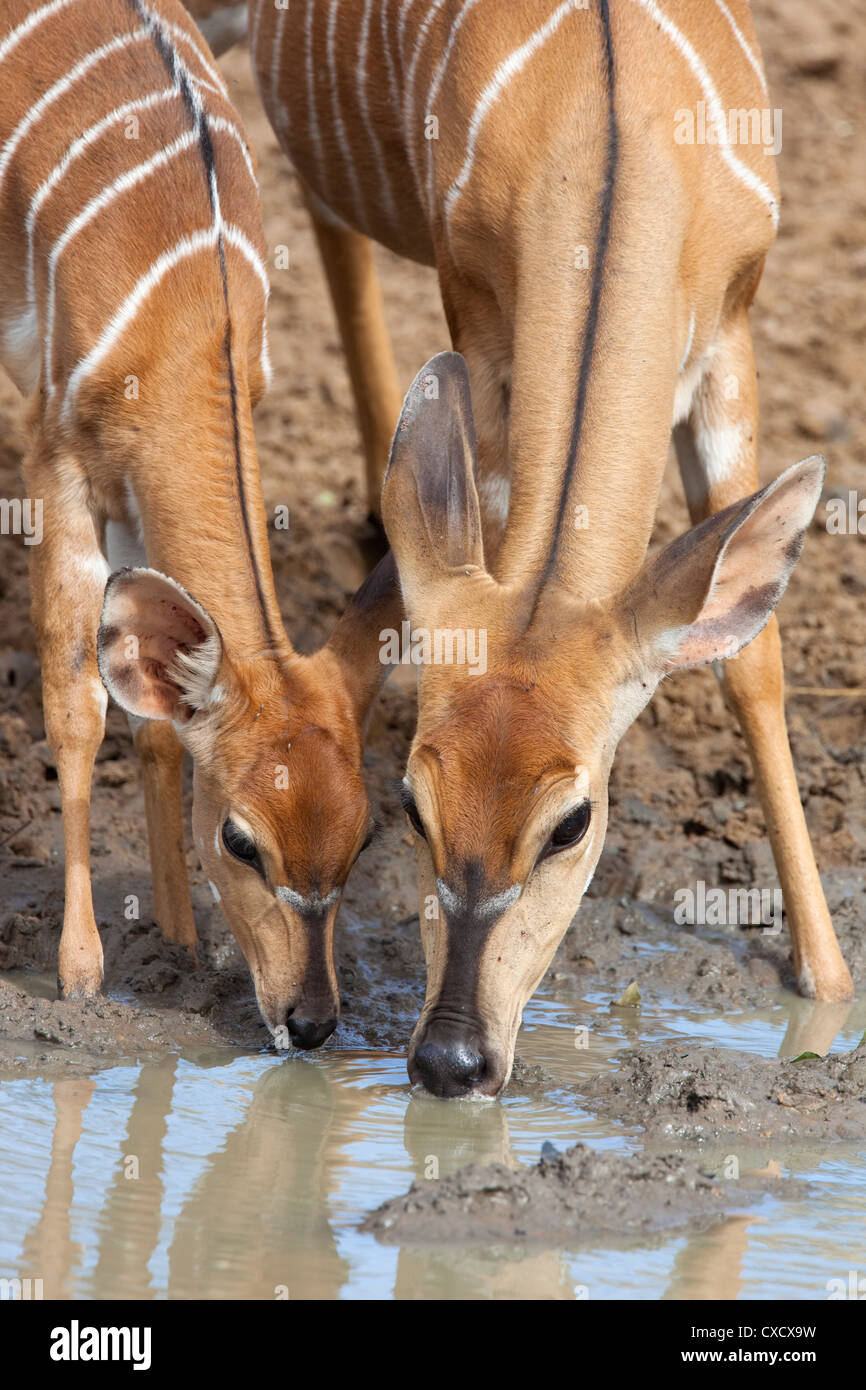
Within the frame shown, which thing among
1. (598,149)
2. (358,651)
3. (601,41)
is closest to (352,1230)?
(358,651)

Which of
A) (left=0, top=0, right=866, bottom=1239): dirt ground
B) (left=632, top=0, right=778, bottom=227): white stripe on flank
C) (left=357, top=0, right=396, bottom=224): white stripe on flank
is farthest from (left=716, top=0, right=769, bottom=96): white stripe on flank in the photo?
(left=0, top=0, right=866, bottom=1239): dirt ground

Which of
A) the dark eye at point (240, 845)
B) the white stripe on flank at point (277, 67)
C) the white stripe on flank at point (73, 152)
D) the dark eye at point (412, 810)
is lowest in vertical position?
the dark eye at point (240, 845)

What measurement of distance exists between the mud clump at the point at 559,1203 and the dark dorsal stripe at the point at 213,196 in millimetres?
1686

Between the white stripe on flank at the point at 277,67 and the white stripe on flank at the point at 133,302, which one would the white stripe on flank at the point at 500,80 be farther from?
the white stripe on flank at the point at 277,67

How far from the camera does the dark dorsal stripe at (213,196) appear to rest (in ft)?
17.1

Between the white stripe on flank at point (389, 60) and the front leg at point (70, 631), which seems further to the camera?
the white stripe on flank at point (389, 60)

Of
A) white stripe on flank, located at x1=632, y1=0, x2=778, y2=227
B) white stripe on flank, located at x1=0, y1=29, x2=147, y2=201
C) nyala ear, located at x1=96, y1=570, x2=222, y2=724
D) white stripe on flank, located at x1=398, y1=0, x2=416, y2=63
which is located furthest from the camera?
white stripe on flank, located at x1=398, y1=0, x2=416, y2=63

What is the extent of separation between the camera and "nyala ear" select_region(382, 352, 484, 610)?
496 centimetres

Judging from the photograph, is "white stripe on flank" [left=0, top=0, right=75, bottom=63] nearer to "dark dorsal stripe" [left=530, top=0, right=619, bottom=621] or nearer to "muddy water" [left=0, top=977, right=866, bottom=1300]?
"dark dorsal stripe" [left=530, top=0, right=619, bottom=621]

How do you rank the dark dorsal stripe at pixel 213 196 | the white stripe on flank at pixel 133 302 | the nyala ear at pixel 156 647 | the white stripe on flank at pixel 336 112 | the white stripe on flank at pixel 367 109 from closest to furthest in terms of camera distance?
1. the nyala ear at pixel 156 647
2. the dark dorsal stripe at pixel 213 196
3. the white stripe on flank at pixel 133 302
4. the white stripe on flank at pixel 367 109
5. the white stripe on flank at pixel 336 112

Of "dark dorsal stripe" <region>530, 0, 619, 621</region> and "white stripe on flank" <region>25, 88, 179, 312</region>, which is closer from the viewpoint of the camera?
"dark dorsal stripe" <region>530, 0, 619, 621</region>

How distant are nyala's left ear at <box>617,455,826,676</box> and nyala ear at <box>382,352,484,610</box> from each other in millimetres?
481

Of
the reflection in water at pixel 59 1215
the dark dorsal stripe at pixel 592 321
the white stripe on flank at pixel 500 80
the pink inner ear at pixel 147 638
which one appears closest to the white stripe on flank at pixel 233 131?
the white stripe on flank at pixel 500 80

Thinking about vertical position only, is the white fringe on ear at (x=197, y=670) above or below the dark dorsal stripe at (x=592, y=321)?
below
